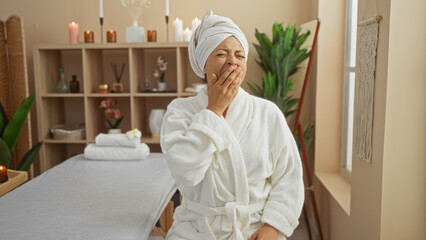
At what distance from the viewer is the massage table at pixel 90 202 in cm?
144

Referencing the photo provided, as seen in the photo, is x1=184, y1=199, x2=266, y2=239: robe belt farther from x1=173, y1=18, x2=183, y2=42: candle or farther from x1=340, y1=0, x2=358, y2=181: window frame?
x1=173, y1=18, x2=183, y2=42: candle

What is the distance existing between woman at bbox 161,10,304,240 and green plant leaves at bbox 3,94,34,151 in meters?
2.01

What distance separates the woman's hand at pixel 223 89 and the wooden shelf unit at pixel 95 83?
173cm

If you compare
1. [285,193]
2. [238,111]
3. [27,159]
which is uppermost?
[238,111]

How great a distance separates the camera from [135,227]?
1.51m

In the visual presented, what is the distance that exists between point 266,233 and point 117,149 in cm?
150

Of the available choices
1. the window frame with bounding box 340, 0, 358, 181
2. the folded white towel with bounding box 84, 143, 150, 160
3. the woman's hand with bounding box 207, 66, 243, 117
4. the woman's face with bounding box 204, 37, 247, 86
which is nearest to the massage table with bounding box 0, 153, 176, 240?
the folded white towel with bounding box 84, 143, 150, 160

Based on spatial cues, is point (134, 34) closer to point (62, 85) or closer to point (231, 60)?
point (62, 85)

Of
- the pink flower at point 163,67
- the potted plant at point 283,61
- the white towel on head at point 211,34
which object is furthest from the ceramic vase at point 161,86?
the white towel on head at point 211,34

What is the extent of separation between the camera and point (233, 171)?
1.24 m

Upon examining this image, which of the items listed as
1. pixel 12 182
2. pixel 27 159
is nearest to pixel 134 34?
pixel 27 159

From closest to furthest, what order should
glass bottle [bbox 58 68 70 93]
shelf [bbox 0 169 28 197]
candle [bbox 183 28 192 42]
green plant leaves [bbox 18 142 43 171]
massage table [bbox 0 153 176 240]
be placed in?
massage table [bbox 0 153 176 240], shelf [bbox 0 169 28 197], green plant leaves [bbox 18 142 43 171], candle [bbox 183 28 192 42], glass bottle [bbox 58 68 70 93]

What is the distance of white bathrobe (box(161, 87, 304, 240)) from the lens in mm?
1228

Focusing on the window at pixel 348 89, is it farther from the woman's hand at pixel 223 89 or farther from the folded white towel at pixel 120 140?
the woman's hand at pixel 223 89
